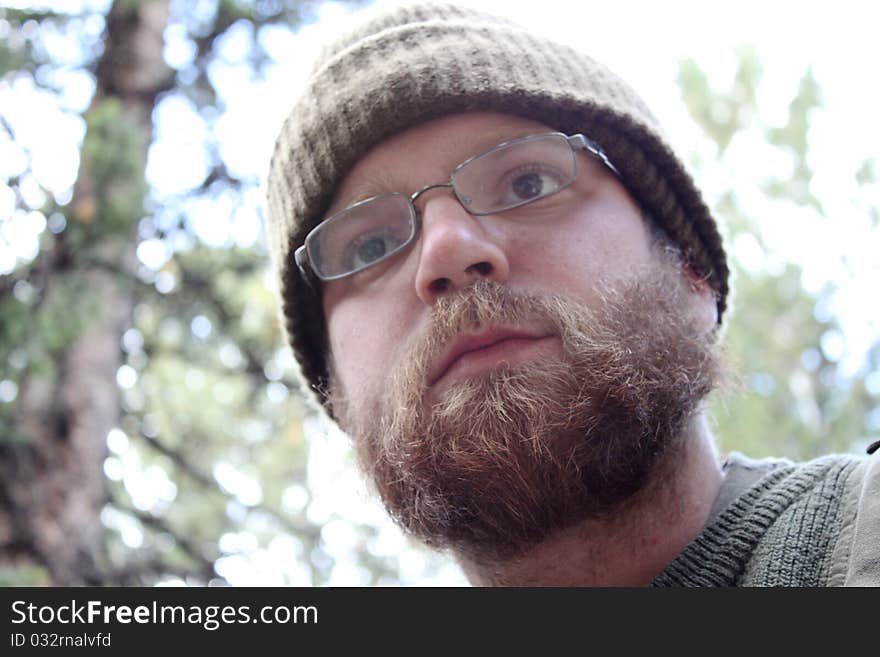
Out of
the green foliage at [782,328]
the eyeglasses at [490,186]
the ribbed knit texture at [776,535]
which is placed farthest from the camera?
the green foliage at [782,328]

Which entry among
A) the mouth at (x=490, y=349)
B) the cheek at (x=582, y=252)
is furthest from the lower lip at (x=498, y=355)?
the cheek at (x=582, y=252)

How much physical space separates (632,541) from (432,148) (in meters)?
1.00

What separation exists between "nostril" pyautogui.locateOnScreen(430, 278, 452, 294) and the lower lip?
0.16 meters

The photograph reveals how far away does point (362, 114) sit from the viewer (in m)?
1.81

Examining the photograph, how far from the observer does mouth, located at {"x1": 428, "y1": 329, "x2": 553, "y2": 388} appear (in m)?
1.46

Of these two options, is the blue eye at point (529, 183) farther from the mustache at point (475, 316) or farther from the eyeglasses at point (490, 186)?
the mustache at point (475, 316)

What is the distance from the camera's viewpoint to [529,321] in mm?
1465

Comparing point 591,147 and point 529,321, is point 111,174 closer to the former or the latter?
point 591,147

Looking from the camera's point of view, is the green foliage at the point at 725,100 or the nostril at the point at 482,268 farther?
the green foliage at the point at 725,100

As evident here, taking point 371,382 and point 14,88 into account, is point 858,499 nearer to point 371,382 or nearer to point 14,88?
point 371,382

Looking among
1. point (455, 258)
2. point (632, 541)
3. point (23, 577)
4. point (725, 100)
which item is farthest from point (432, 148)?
point (725, 100)

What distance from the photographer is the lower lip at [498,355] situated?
1.45m

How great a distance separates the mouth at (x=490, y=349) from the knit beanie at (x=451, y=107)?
0.36 metres

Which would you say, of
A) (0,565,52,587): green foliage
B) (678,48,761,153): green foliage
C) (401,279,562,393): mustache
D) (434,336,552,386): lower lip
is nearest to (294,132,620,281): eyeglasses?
(401,279,562,393): mustache
